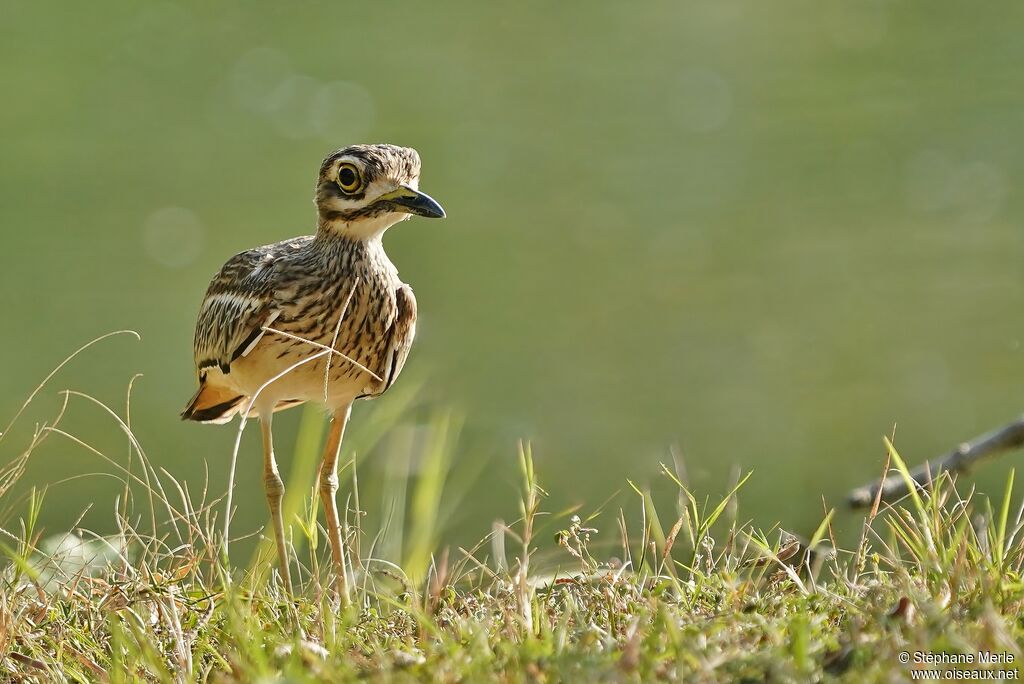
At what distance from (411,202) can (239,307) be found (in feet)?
2.07

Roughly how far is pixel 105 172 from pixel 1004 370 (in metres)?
7.69

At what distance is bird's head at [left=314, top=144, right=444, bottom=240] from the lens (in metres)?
4.30

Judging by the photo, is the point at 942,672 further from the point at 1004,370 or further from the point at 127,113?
the point at 127,113

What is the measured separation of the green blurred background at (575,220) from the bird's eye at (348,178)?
3.63m

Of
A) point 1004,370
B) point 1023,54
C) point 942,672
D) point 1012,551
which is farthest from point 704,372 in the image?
point 942,672

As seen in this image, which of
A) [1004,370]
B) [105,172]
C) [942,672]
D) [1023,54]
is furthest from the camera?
[1023,54]

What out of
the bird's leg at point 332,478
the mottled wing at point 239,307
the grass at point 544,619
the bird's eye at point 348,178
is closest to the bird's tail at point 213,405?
the mottled wing at point 239,307

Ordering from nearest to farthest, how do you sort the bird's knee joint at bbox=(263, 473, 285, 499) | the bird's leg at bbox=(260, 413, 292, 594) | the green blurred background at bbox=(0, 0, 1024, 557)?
the bird's leg at bbox=(260, 413, 292, 594) → the bird's knee joint at bbox=(263, 473, 285, 499) → the green blurred background at bbox=(0, 0, 1024, 557)

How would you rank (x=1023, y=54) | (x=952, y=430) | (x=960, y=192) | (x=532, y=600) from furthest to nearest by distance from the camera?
(x=1023, y=54) → (x=960, y=192) → (x=952, y=430) → (x=532, y=600)

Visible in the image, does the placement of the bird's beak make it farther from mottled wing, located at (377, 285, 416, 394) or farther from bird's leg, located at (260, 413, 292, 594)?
bird's leg, located at (260, 413, 292, 594)

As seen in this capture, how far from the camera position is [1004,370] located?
383 inches

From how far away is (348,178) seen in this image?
4391 millimetres

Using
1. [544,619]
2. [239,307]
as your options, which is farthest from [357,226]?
[544,619]

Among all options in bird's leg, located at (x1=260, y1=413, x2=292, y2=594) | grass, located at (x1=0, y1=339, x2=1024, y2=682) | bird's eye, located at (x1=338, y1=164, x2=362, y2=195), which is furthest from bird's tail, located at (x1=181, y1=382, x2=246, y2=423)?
grass, located at (x1=0, y1=339, x2=1024, y2=682)
